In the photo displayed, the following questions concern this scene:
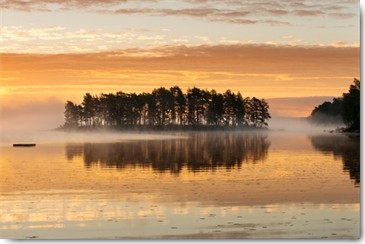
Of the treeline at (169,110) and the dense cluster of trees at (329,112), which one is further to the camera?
the treeline at (169,110)

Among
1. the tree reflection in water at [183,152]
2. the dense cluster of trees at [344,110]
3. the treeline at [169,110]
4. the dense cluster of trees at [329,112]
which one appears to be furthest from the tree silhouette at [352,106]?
the tree reflection in water at [183,152]

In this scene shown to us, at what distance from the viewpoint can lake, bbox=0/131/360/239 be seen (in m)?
14.7

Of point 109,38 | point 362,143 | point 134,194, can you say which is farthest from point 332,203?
point 109,38

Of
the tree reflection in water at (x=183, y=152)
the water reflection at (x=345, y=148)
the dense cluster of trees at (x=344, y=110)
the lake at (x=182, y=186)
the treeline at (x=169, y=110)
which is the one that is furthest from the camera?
the tree reflection in water at (x=183, y=152)

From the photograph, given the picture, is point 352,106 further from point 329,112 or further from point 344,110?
point 329,112

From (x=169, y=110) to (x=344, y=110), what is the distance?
3316 mm

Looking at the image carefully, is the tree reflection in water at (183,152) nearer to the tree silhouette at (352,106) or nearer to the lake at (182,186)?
the lake at (182,186)

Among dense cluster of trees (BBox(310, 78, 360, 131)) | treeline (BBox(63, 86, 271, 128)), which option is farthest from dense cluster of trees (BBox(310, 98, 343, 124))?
treeline (BBox(63, 86, 271, 128))

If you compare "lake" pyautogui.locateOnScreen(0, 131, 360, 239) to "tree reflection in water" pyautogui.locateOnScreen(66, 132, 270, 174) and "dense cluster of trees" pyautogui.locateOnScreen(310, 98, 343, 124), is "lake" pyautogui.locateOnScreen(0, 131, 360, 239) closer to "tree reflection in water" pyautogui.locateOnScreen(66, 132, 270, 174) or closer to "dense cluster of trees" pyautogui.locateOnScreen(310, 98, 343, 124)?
"tree reflection in water" pyautogui.locateOnScreen(66, 132, 270, 174)

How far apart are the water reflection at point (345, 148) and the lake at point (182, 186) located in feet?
0.09

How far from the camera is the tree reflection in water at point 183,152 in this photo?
1844 centimetres

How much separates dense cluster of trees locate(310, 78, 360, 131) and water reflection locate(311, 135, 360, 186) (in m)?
0.29

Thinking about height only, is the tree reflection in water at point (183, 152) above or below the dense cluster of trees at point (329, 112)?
below

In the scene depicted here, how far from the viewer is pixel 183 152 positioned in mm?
20453
